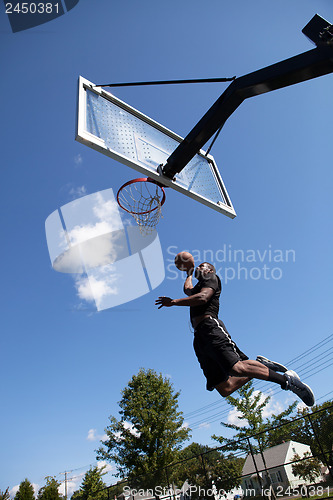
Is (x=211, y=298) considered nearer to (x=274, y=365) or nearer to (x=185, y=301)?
(x=185, y=301)

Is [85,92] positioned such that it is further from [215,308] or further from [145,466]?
[145,466]

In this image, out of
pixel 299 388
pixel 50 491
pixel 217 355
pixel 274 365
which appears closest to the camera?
pixel 217 355

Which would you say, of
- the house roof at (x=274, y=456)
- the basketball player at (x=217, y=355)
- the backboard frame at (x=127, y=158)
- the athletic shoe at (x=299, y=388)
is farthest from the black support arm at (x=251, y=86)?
the house roof at (x=274, y=456)

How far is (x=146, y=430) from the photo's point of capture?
16.8m

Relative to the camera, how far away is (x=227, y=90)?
429 cm

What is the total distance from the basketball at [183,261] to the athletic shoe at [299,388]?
1.70m

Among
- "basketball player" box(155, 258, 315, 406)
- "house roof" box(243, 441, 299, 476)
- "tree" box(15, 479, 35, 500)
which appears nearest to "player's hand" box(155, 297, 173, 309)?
"basketball player" box(155, 258, 315, 406)

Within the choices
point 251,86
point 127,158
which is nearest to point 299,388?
point 127,158

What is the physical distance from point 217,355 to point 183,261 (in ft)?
4.34

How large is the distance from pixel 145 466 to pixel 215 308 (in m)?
17.4

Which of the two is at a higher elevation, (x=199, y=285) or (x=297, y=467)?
(x=199, y=285)

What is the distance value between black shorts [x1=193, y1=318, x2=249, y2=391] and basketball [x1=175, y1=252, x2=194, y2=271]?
34.1 inches

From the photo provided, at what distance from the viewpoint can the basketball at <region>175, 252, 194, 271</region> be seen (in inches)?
145

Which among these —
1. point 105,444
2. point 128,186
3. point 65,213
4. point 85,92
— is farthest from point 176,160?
point 105,444
